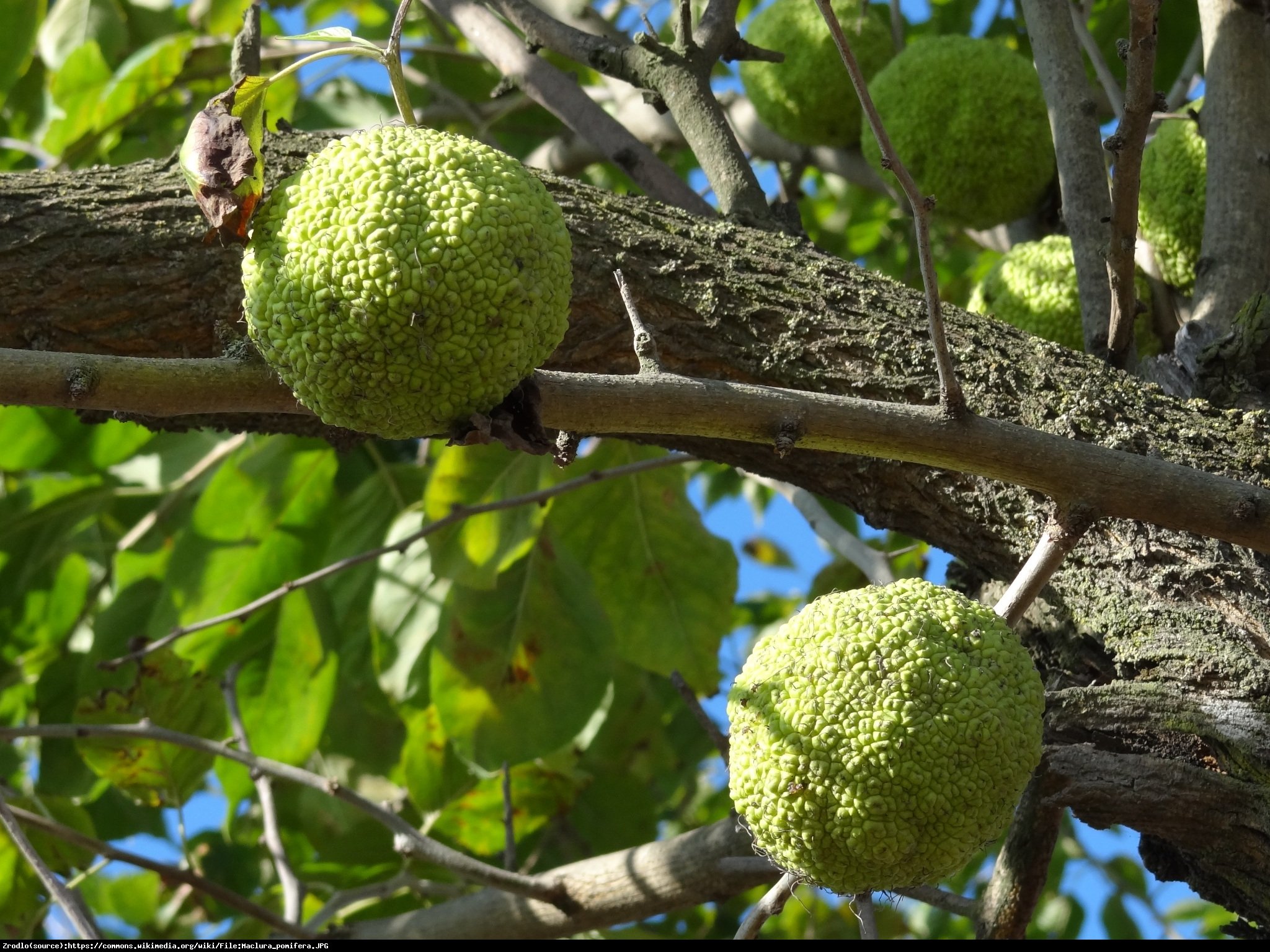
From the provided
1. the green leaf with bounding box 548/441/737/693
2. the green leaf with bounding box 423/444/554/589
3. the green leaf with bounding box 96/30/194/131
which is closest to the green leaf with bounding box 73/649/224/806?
the green leaf with bounding box 423/444/554/589

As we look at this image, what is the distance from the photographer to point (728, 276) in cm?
201

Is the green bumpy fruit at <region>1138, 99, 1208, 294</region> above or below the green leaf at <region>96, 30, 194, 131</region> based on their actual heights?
below

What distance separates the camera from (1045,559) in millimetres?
1436

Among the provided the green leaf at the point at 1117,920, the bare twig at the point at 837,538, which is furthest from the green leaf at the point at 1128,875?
the bare twig at the point at 837,538

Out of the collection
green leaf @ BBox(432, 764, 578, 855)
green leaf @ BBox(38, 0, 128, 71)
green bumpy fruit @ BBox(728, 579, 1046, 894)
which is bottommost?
green leaf @ BBox(432, 764, 578, 855)

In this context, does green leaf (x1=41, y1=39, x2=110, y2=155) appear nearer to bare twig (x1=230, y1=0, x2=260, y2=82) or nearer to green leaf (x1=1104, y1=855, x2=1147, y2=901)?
bare twig (x1=230, y1=0, x2=260, y2=82)

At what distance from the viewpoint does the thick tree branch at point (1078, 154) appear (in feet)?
7.15

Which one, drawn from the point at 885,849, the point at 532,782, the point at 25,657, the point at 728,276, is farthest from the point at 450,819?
the point at 885,849

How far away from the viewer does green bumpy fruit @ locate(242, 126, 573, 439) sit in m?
1.16

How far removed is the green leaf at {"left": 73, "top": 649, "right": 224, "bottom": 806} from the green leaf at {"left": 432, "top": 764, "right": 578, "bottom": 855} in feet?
2.02

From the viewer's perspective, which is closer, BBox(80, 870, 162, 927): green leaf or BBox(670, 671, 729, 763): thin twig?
BBox(670, 671, 729, 763): thin twig

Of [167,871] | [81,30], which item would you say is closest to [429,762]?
[167,871]

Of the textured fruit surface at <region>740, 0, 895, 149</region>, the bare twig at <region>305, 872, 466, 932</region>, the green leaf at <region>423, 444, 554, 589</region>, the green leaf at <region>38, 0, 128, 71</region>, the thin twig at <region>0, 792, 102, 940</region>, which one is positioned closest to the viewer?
the thin twig at <region>0, 792, 102, 940</region>
